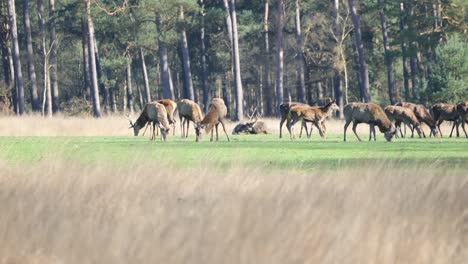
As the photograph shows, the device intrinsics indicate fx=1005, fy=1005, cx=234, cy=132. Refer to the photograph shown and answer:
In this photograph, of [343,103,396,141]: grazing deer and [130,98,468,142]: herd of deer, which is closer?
[130,98,468,142]: herd of deer

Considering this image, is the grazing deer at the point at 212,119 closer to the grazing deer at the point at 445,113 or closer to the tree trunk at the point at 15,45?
the grazing deer at the point at 445,113

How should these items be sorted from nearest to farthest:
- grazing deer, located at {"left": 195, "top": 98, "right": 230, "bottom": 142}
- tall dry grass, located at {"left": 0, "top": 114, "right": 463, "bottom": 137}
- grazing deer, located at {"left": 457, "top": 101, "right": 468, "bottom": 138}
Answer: grazing deer, located at {"left": 195, "top": 98, "right": 230, "bottom": 142}, grazing deer, located at {"left": 457, "top": 101, "right": 468, "bottom": 138}, tall dry grass, located at {"left": 0, "top": 114, "right": 463, "bottom": 137}

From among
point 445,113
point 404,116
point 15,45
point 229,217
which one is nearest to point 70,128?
point 404,116

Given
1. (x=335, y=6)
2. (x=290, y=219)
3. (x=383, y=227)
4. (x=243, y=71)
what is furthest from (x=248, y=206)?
(x=243, y=71)

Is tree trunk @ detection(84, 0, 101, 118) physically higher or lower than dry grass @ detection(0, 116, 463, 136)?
higher

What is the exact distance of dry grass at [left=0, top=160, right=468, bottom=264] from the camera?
8.02 metres

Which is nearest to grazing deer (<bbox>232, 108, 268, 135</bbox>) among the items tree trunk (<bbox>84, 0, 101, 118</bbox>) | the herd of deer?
the herd of deer

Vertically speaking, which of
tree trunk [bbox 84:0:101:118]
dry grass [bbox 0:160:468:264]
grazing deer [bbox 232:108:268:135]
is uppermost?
tree trunk [bbox 84:0:101:118]

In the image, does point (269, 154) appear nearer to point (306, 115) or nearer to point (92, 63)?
point (306, 115)

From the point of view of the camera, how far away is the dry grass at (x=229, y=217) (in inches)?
316

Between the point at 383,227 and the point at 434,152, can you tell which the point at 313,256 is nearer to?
the point at 383,227

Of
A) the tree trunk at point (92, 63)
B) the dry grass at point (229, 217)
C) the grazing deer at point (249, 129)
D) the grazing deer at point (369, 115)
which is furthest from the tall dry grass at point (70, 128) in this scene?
the dry grass at point (229, 217)

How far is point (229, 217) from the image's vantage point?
8938 mm

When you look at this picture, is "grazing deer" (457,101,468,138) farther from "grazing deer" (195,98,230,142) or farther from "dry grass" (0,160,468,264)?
"dry grass" (0,160,468,264)
